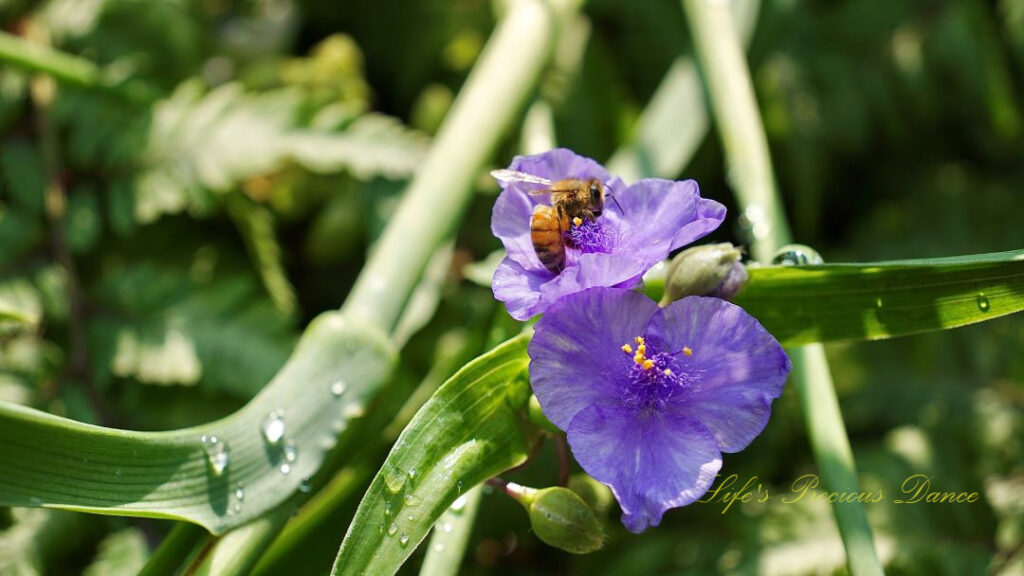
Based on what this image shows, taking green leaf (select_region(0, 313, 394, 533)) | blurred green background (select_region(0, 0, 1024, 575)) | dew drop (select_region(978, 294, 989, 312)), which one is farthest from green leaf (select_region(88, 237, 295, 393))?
dew drop (select_region(978, 294, 989, 312))

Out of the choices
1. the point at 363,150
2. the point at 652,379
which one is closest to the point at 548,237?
the point at 652,379

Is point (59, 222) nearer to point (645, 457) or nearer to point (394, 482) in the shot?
point (394, 482)

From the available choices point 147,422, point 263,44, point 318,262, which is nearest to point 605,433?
point 147,422

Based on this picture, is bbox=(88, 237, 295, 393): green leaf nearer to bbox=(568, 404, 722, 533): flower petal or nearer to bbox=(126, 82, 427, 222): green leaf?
bbox=(126, 82, 427, 222): green leaf

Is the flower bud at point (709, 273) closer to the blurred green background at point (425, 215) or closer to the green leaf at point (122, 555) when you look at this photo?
the blurred green background at point (425, 215)

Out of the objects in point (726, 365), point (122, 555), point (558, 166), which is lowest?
point (122, 555)

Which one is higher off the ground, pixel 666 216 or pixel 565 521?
pixel 666 216
